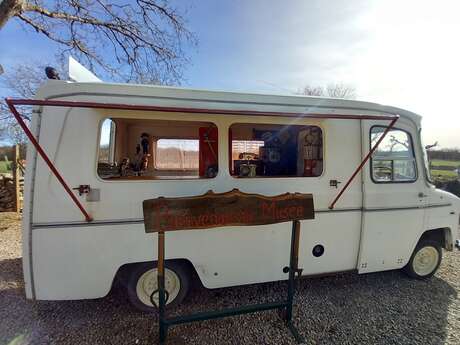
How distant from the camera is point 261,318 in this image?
2.76 metres

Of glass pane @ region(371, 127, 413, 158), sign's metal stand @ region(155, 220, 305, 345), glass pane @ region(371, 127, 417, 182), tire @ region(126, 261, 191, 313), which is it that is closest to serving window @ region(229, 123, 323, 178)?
glass pane @ region(371, 127, 417, 182)

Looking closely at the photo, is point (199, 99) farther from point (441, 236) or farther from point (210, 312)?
point (441, 236)

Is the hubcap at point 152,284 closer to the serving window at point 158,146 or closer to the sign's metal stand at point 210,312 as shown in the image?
the sign's metal stand at point 210,312

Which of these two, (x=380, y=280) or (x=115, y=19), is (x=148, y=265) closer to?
(x=380, y=280)

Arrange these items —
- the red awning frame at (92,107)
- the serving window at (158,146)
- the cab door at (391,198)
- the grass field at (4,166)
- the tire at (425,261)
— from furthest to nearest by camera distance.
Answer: the grass field at (4,166) < the serving window at (158,146) < the tire at (425,261) < the cab door at (391,198) < the red awning frame at (92,107)

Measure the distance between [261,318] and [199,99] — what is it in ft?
8.60

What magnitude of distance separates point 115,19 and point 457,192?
46.2ft

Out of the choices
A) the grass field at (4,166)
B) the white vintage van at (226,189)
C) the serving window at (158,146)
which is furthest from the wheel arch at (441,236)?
the grass field at (4,166)

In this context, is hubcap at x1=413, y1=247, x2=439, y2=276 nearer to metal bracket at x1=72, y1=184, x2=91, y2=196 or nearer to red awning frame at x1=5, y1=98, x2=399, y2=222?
red awning frame at x1=5, y1=98, x2=399, y2=222

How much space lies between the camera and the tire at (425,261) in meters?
3.52

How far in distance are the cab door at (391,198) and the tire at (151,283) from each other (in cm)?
232

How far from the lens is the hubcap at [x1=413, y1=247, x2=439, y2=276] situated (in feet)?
11.7

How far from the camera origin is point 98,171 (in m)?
2.48

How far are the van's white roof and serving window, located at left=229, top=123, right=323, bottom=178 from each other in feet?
1.33
